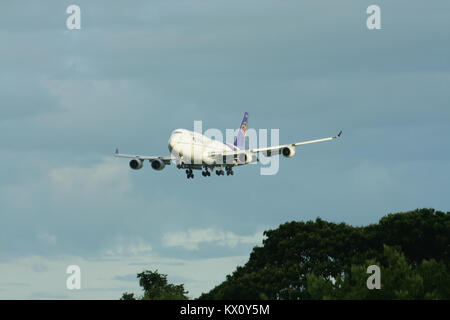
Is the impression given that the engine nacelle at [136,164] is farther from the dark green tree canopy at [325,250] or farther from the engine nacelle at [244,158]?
the dark green tree canopy at [325,250]

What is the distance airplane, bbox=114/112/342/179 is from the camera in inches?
4560

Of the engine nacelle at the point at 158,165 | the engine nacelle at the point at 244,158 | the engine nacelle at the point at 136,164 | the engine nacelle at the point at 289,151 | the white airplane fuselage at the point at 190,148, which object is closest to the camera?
the white airplane fuselage at the point at 190,148

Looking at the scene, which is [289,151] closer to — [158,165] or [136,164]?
[158,165]

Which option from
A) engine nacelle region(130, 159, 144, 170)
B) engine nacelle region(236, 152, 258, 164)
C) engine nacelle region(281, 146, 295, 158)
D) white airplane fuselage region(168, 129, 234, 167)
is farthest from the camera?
engine nacelle region(130, 159, 144, 170)

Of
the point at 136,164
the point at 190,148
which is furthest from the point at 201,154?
the point at 136,164

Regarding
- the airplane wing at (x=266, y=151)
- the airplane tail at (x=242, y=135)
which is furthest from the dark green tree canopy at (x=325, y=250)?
the airplane tail at (x=242, y=135)

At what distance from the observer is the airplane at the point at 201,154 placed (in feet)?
380

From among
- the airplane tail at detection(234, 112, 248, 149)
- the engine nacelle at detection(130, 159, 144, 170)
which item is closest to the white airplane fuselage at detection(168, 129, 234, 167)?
the engine nacelle at detection(130, 159, 144, 170)

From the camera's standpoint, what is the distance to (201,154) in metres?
117

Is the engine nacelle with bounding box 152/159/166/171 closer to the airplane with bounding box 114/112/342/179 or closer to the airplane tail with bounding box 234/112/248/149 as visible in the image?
the airplane with bounding box 114/112/342/179
